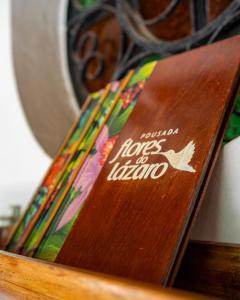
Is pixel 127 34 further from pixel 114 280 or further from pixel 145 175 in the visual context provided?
pixel 114 280

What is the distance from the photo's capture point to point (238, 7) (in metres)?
1.11

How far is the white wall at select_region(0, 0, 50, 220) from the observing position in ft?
6.18

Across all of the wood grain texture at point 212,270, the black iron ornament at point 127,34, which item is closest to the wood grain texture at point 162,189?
the wood grain texture at point 212,270

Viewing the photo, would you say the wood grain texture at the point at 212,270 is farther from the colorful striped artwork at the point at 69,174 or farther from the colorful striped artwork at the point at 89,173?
the colorful striped artwork at the point at 69,174

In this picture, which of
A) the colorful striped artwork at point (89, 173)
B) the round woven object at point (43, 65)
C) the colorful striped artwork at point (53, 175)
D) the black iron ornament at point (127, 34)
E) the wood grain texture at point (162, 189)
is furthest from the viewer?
the round woven object at point (43, 65)

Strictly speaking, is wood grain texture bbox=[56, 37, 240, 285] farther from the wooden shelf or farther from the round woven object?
the round woven object

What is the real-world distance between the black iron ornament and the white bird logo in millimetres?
678

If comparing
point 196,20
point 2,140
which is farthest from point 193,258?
point 2,140

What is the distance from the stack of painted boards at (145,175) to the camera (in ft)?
1.76

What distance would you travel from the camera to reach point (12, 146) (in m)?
2.04

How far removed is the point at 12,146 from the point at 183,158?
1.60 metres

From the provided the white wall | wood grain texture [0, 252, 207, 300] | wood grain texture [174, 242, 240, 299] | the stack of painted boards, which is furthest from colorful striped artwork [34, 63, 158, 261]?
the white wall

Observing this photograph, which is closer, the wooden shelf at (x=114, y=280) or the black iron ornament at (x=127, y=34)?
the wooden shelf at (x=114, y=280)

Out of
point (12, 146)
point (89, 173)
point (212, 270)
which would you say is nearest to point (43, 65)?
point (12, 146)
